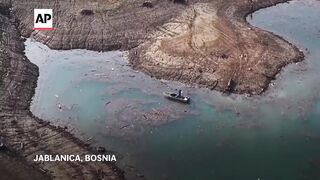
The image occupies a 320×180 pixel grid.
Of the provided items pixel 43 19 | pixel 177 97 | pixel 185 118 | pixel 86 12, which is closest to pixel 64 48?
pixel 86 12

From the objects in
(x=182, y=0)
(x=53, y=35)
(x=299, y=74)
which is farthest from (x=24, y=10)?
(x=299, y=74)

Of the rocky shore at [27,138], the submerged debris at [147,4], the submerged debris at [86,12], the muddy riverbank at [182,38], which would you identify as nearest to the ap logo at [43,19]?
the muddy riverbank at [182,38]

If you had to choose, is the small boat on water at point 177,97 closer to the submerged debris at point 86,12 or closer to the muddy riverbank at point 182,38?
the muddy riverbank at point 182,38

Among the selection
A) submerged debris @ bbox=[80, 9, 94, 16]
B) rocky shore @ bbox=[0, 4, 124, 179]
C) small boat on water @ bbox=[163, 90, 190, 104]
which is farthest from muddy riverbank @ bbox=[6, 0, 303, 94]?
rocky shore @ bbox=[0, 4, 124, 179]

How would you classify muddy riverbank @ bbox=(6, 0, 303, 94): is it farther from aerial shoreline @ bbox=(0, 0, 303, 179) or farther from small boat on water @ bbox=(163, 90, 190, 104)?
small boat on water @ bbox=(163, 90, 190, 104)

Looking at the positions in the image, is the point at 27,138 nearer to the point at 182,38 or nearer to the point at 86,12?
the point at 182,38
